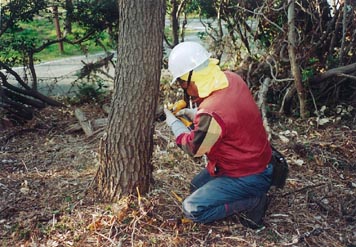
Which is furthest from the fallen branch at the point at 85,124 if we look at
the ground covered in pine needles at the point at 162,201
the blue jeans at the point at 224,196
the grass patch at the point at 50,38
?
the blue jeans at the point at 224,196

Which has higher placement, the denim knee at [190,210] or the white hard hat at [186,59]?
the white hard hat at [186,59]

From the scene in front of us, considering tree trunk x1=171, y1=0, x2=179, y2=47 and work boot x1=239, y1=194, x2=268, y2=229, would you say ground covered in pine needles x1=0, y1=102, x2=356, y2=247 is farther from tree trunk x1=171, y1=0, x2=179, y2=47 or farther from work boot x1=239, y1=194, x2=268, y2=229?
tree trunk x1=171, y1=0, x2=179, y2=47

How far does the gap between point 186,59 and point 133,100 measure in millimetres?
490

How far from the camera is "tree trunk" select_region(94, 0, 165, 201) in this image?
11.0ft

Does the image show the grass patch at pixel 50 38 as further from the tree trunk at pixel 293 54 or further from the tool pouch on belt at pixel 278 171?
the tool pouch on belt at pixel 278 171

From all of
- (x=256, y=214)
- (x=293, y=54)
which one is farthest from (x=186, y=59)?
(x=293, y=54)

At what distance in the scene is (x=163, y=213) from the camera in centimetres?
352

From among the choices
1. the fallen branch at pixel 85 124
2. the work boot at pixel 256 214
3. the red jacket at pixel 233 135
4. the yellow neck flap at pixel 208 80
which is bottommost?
the work boot at pixel 256 214

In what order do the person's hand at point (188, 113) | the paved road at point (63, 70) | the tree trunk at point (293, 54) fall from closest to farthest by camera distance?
the person's hand at point (188, 113) < the tree trunk at point (293, 54) < the paved road at point (63, 70)

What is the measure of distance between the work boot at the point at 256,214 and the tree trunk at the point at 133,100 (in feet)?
2.62

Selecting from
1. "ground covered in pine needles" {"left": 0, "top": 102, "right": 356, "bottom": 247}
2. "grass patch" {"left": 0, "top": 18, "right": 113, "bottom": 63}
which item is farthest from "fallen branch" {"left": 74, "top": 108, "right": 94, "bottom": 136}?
"grass patch" {"left": 0, "top": 18, "right": 113, "bottom": 63}

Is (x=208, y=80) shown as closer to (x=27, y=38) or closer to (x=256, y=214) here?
(x=256, y=214)

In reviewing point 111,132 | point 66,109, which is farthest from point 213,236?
point 66,109

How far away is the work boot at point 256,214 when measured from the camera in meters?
3.51
